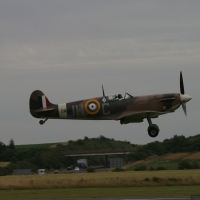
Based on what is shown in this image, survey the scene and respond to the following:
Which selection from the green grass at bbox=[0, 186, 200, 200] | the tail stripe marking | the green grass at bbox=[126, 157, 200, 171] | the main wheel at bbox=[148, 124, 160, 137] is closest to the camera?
the main wheel at bbox=[148, 124, 160, 137]

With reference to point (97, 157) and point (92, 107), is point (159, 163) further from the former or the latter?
point (92, 107)

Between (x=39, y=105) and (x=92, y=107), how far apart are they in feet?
11.9

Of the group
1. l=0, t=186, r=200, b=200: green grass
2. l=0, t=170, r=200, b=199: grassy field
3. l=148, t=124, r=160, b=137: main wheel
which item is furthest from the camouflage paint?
l=0, t=170, r=200, b=199: grassy field

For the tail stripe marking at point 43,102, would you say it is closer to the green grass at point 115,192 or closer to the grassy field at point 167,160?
the green grass at point 115,192

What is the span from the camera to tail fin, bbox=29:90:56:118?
37.9m

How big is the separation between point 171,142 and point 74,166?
17.1 metres

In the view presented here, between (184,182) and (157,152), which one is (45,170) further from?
(184,182)

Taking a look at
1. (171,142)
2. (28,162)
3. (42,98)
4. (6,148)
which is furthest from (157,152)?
(42,98)

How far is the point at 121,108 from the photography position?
3691cm

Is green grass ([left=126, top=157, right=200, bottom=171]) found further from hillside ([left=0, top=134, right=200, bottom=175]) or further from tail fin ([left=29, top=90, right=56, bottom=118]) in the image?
tail fin ([left=29, top=90, right=56, bottom=118])

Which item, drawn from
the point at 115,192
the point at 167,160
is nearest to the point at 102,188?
the point at 115,192

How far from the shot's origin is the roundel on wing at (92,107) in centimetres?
3706

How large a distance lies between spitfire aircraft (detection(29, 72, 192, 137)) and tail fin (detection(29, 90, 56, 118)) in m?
0.06

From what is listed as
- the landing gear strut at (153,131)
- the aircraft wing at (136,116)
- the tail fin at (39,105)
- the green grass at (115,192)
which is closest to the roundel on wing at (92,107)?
the aircraft wing at (136,116)
